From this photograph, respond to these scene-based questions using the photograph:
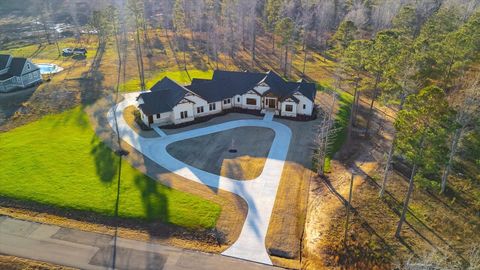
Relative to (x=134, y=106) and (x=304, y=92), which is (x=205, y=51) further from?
(x=304, y=92)

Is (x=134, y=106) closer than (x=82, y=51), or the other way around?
(x=134, y=106)

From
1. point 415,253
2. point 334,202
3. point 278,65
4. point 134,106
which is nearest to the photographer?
point 415,253

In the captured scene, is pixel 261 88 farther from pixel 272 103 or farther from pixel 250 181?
pixel 250 181

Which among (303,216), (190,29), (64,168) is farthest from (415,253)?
(190,29)

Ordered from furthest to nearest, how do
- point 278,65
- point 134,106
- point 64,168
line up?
point 278,65 < point 134,106 < point 64,168

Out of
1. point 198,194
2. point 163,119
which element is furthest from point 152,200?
point 163,119

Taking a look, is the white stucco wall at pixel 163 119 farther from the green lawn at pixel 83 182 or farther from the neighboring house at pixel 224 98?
the green lawn at pixel 83 182
